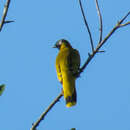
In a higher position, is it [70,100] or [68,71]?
[68,71]

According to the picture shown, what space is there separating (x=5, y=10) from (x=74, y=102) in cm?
295

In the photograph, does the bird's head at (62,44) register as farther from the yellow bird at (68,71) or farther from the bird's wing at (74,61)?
the bird's wing at (74,61)

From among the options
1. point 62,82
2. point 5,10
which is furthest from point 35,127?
point 62,82

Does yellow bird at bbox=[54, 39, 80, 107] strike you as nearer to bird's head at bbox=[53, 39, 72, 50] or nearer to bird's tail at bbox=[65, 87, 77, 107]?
bird's tail at bbox=[65, 87, 77, 107]

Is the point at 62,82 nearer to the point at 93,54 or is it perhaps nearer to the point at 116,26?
the point at 93,54

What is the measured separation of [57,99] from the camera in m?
4.55

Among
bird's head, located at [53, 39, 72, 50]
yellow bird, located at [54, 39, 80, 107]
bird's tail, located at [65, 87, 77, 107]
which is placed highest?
bird's head, located at [53, 39, 72, 50]

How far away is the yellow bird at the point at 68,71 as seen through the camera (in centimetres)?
615

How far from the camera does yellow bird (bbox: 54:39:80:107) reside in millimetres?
6148

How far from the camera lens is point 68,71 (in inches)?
→ 265

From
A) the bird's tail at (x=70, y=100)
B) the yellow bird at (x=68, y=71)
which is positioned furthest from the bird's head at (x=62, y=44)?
the bird's tail at (x=70, y=100)

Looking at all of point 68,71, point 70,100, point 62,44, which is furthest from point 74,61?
point 62,44

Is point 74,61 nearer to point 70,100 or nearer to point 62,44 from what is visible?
point 70,100

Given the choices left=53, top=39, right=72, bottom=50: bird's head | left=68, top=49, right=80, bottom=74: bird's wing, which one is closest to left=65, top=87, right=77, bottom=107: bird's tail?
left=68, top=49, right=80, bottom=74: bird's wing
